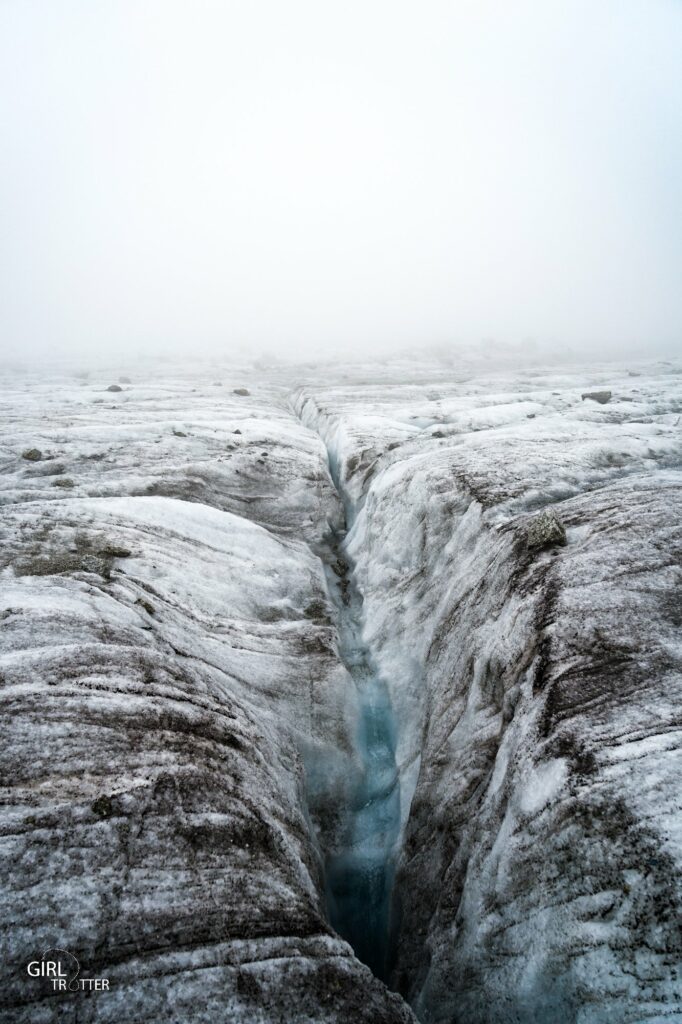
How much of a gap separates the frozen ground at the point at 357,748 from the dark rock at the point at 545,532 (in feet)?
0.87

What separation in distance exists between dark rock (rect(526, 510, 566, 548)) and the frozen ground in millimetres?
264

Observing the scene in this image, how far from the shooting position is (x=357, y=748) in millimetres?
13969

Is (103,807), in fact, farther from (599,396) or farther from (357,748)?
(599,396)

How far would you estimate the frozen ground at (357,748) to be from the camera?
6.47 m

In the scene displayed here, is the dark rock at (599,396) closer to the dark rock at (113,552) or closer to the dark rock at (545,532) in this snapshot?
the dark rock at (545,532)

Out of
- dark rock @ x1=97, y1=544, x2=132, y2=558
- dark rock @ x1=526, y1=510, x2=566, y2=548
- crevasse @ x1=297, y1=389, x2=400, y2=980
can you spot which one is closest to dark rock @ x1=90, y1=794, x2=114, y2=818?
crevasse @ x1=297, y1=389, x2=400, y2=980

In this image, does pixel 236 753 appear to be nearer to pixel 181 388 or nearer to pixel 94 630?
pixel 94 630

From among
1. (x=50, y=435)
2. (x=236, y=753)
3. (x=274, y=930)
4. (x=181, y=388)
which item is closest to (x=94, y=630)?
(x=236, y=753)

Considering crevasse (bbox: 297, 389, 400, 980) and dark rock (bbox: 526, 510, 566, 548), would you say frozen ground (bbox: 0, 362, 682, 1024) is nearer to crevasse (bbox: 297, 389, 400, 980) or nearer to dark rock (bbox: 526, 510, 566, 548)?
crevasse (bbox: 297, 389, 400, 980)

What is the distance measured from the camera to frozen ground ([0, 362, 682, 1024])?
6.47m

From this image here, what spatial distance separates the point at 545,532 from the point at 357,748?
8.16 meters

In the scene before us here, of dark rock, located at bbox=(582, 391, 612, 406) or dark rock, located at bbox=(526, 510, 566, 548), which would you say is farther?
dark rock, located at bbox=(582, 391, 612, 406)

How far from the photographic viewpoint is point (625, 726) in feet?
26.6

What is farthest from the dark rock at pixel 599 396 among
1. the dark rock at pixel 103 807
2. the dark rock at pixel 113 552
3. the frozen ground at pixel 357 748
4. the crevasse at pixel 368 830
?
the dark rock at pixel 103 807
